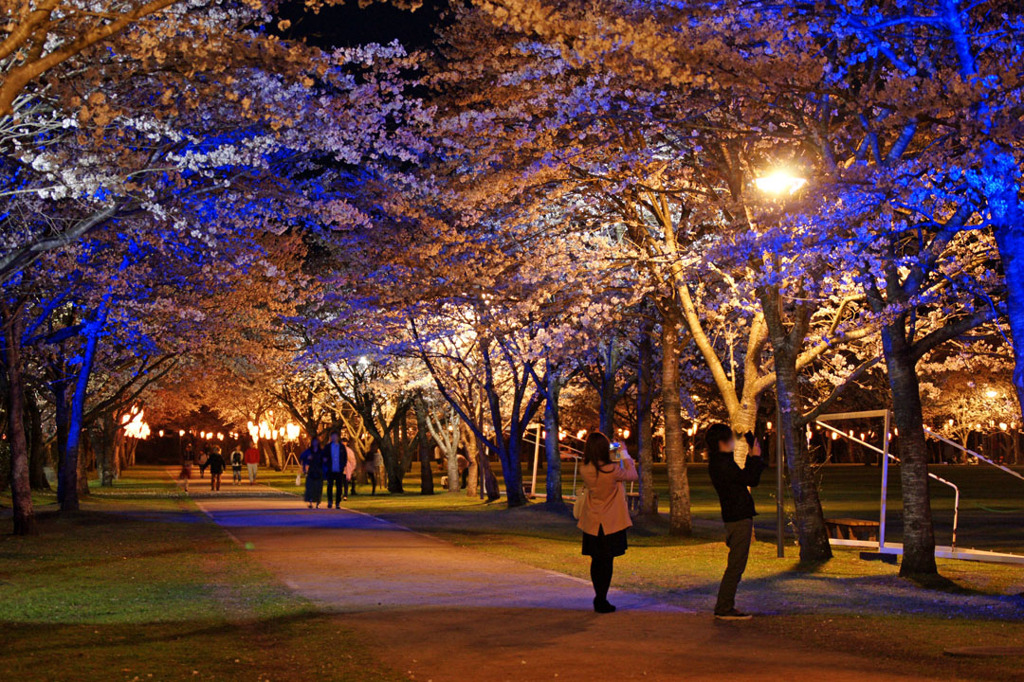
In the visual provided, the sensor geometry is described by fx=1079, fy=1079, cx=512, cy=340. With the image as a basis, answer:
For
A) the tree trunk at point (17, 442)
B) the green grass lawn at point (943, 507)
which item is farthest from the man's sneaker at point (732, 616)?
the tree trunk at point (17, 442)

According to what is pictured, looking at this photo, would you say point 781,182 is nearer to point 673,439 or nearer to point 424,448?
point 673,439

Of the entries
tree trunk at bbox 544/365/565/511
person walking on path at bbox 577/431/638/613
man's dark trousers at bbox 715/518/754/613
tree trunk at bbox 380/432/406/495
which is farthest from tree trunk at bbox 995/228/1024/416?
tree trunk at bbox 380/432/406/495

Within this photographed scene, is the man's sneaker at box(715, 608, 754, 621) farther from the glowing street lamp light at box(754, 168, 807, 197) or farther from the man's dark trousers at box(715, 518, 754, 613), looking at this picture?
the glowing street lamp light at box(754, 168, 807, 197)

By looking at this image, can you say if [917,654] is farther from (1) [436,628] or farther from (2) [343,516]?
(2) [343,516]

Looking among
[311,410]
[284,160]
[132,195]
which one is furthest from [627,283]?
[311,410]

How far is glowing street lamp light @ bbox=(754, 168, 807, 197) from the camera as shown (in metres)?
14.1

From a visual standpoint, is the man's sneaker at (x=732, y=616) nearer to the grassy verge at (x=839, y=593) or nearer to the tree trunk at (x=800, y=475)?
the grassy verge at (x=839, y=593)

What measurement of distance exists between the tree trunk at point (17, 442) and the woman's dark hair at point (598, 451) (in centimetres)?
1254

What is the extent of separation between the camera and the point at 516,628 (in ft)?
30.6

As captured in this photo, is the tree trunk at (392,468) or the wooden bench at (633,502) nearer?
the wooden bench at (633,502)

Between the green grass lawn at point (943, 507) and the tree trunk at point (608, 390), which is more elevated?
the tree trunk at point (608, 390)

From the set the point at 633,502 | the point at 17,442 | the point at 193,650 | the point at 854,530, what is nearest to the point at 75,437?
the point at 17,442

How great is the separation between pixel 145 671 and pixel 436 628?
102 inches

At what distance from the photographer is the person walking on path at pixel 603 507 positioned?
34.1ft
